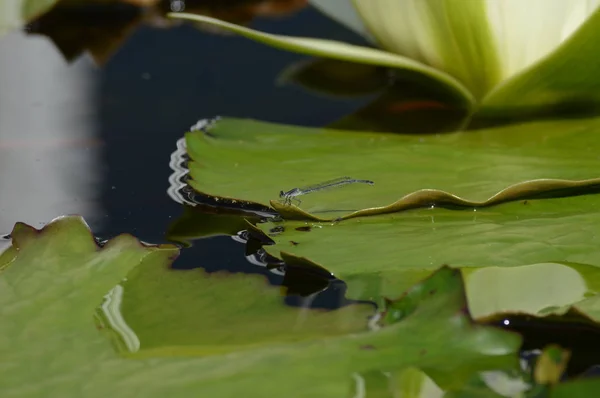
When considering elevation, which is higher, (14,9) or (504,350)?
(14,9)

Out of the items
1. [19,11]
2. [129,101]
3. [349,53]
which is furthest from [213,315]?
[19,11]

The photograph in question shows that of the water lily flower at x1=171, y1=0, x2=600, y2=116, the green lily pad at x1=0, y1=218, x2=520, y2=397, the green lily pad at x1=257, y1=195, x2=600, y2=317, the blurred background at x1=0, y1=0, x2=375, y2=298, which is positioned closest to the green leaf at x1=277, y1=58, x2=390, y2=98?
the blurred background at x1=0, y1=0, x2=375, y2=298

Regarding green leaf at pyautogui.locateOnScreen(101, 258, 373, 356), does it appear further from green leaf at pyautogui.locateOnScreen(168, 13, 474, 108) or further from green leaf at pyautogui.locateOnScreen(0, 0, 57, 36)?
green leaf at pyautogui.locateOnScreen(0, 0, 57, 36)

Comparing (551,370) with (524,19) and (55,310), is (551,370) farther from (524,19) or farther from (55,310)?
(524,19)

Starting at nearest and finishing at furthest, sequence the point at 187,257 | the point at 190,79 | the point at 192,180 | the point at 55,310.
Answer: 1. the point at 55,310
2. the point at 187,257
3. the point at 192,180
4. the point at 190,79

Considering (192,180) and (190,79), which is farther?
(190,79)

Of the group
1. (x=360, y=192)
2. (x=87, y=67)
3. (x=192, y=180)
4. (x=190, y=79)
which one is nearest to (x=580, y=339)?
(x=360, y=192)

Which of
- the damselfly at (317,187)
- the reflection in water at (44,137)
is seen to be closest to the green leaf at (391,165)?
the damselfly at (317,187)
